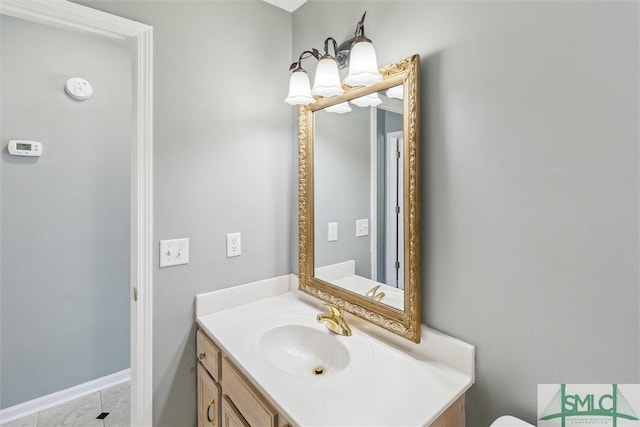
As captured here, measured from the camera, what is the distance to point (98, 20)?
3.86 ft

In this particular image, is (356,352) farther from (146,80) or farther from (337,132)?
(146,80)

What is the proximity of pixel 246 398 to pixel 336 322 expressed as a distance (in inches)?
16.9

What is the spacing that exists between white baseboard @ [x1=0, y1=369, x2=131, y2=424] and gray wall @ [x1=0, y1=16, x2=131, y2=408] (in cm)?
4

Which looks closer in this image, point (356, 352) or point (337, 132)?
point (356, 352)

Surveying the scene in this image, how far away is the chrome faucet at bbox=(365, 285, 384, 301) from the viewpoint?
4.06 feet

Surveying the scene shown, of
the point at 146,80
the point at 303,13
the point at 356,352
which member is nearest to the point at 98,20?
the point at 146,80

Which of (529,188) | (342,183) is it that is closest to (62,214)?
(342,183)

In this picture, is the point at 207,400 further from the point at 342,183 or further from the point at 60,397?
the point at 60,397

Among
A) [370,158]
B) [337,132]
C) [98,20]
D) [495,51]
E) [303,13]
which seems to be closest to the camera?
[495,51]

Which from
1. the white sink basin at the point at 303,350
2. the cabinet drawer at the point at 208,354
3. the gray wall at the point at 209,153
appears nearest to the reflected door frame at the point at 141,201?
the gray wall at the point at 209,153

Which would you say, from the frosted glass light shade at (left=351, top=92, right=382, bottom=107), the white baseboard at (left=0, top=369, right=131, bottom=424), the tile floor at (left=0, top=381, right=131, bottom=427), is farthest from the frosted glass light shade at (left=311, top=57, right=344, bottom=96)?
the white baseboard at (left=0, top=369, right=131, bottom=424)

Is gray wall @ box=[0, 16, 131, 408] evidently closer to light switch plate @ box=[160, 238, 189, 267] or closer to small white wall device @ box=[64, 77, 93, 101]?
small white wall device @ box=[64, 77, 93, 101]

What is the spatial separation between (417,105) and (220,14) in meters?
1.09

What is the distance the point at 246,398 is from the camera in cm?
105
